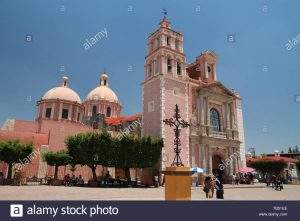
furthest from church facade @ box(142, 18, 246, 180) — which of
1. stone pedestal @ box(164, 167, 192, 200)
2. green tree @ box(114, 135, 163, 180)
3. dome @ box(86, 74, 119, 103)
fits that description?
dome @ box(86, 74, 119, 103)

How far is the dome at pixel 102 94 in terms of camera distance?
56906 mm

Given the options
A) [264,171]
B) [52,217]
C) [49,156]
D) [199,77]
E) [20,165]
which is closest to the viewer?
[52,217]

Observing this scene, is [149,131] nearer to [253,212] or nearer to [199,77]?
[199,77]

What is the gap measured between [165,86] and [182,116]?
3.79 meters

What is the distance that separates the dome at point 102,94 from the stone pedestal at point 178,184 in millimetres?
47906

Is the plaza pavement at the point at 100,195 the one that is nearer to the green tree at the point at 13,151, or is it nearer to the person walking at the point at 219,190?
the person walking at the point at 219,190

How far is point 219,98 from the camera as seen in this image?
37750 millimetres

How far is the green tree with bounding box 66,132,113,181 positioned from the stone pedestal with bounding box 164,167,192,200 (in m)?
19.3

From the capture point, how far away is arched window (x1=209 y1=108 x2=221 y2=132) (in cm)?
3678

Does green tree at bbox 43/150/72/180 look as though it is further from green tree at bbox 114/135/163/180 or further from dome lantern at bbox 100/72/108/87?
dome lantern at bbox 100/72/108/87

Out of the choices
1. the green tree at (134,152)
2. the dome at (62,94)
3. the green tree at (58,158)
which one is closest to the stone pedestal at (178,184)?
the green tree at (134,152)

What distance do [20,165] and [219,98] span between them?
2476 centimetres

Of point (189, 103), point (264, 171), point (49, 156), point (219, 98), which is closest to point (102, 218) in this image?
point (49, 156)

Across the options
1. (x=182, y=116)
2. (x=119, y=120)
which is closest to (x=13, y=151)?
(x=182, y=116)
